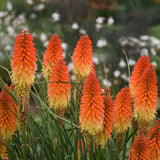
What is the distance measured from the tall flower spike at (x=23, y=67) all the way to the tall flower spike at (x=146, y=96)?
857mm

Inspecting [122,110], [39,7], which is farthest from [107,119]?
[39,7]

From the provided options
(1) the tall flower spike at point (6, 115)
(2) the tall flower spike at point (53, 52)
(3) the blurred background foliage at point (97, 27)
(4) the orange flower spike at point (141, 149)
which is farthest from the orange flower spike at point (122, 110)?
(3) the blurred background foliage at point (97, 27)

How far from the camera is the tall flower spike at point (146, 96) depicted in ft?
7.72

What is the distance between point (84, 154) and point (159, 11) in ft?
49.9

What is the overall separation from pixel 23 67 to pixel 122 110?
846 mm

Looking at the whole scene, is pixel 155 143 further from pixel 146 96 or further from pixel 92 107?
pixel 92 107

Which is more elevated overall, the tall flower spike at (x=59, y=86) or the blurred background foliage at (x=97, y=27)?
the blurred background foliage at (x=97, y=27)

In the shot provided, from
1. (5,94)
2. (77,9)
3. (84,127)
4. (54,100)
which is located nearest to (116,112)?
(84,127)

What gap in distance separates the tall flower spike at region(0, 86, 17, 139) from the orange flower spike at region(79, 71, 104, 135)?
616 millimetres

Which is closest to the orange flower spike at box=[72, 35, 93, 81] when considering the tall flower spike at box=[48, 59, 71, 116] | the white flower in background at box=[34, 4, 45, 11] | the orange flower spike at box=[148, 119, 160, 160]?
the tall flower spike at box=[48, 59, 71, 116]

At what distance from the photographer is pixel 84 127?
2266 millimetres

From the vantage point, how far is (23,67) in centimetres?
234

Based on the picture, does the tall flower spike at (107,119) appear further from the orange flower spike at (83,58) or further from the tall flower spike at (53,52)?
the tall flower spike at (53,52)

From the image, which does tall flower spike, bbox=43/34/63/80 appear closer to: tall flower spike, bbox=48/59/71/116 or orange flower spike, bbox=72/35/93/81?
orange flower spike, bbox=72/35/93/81
